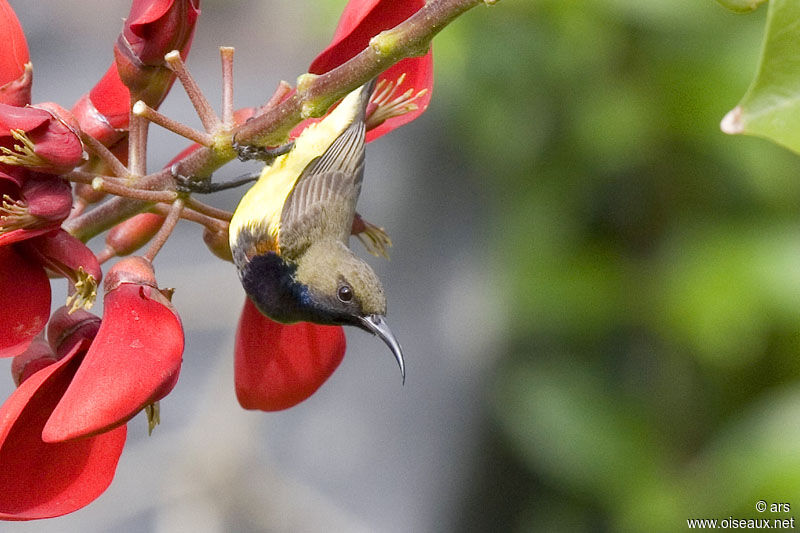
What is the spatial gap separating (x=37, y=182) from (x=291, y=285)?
245 millimetres

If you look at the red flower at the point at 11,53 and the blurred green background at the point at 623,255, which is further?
the blurred green background at the point at 623,255

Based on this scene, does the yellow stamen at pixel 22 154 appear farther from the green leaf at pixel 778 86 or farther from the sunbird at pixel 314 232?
the green leaf at pixel 778 86

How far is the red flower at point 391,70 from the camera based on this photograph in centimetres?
72

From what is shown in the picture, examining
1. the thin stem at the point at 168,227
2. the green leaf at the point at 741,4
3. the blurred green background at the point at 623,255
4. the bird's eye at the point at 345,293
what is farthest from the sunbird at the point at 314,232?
the blurred green background at the point at 623,255

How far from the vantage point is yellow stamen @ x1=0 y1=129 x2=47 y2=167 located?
25.0 inches

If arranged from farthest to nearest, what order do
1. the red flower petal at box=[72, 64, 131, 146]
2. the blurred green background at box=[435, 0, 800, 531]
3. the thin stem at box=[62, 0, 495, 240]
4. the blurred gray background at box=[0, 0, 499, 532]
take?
the blurred gray background at box=[0, 0, 499, 532] → the blurred green background at box=[435, 0, 800, 531] → the red flower petal at box=[72, 64, 131, 146] → the thin stem at box=[62, 0, 495, 240]

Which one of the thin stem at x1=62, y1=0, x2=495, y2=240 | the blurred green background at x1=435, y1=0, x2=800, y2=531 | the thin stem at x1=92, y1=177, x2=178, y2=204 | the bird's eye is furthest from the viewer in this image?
the blurred green background at x1=435, y1=0, x2=800, y2=531

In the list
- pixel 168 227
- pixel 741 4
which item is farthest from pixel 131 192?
pixel 741 4

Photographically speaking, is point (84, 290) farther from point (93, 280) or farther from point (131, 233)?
point (131, 233)

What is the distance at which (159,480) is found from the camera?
1820 millimetres

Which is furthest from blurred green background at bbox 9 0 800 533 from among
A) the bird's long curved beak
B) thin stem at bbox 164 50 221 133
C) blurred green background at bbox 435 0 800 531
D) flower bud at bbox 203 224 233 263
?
thin stem at bbox 164 50 221 133

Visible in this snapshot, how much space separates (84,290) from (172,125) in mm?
131

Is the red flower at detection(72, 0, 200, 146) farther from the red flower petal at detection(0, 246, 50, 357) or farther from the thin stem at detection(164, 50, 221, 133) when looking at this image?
the red flower petal at detection(0, 246, 50, 357)

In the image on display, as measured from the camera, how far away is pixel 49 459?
Answer: 66 centimetres
